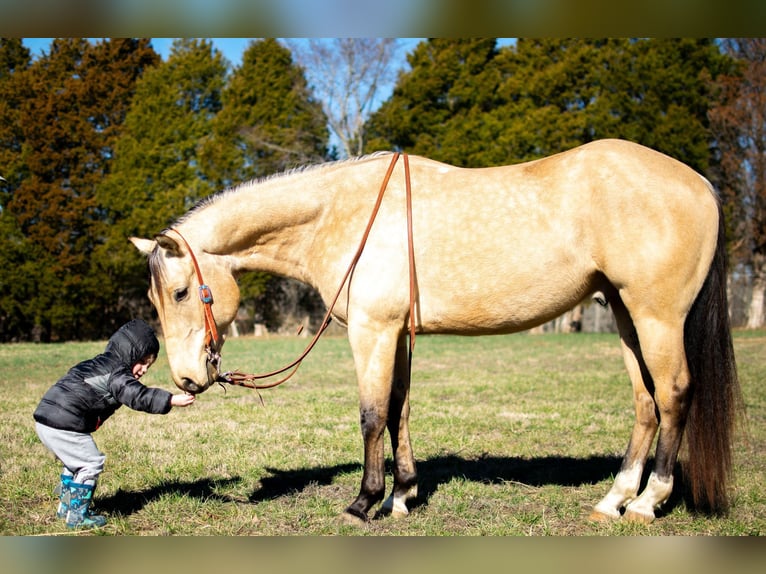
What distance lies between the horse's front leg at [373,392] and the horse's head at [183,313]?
101 cm

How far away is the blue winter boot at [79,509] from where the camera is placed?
157 inches

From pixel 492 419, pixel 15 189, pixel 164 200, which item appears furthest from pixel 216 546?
pixel 164 200

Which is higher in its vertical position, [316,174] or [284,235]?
[316,174]

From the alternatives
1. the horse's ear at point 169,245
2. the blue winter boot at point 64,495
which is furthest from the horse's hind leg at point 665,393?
the blue winter boot at point 64,495

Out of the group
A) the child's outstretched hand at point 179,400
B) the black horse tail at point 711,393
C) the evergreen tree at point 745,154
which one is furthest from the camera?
the evergreen tree at point 745,154

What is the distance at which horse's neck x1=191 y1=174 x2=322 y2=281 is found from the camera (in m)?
4.59

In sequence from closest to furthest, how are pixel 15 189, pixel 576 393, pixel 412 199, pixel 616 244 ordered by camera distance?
pixel 616 244, pixel 412 199, pixel 576 393, pixel 15 189

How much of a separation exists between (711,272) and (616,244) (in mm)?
664

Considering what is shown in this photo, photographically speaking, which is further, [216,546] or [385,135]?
[385,135]

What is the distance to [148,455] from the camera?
5.84 m

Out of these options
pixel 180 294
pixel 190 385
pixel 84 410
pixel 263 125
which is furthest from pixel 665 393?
pixel 263 125

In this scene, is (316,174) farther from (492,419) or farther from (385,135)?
(385,135)

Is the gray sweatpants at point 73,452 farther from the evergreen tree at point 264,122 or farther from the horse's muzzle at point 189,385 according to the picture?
the evergreen tree at point 264,122

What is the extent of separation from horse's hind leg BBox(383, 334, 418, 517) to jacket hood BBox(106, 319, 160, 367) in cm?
157
